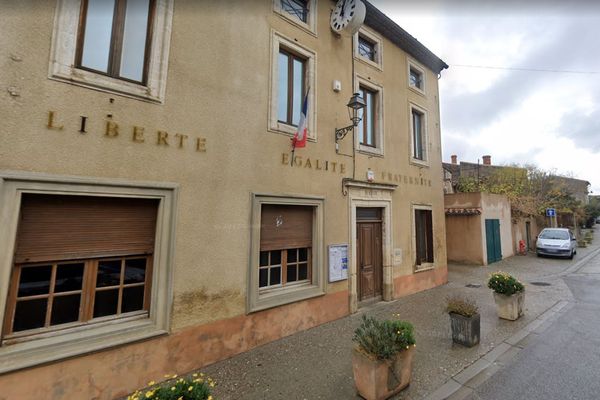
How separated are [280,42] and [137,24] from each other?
2615 mm

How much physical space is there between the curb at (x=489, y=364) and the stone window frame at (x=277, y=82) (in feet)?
15.6

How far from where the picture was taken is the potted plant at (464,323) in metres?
4.67

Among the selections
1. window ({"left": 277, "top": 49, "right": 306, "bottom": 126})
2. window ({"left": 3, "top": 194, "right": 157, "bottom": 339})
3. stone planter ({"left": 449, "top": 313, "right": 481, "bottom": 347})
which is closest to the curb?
stone planter ({"left": 449, "top": 313, "right": 481, "bottom": 347})

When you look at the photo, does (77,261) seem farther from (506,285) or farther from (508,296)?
(508,296)

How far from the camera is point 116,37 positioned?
3.92m

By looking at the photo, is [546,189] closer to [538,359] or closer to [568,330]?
[568,330]

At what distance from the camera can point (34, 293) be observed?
129 inches

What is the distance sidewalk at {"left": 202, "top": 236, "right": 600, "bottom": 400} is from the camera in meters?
3.63

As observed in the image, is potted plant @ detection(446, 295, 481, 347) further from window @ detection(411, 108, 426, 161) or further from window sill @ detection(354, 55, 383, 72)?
window sill @ detection(354, 55, 383, 72)

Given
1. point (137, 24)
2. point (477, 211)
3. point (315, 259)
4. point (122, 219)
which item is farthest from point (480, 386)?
point (477, 211)

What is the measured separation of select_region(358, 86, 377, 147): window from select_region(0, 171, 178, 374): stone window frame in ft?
16.8

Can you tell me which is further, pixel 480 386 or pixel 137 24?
pixel 137 24

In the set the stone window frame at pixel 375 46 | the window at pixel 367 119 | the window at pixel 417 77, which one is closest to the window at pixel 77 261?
the window at pixel 367 119

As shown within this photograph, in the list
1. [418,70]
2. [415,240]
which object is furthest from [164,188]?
[418,70]
